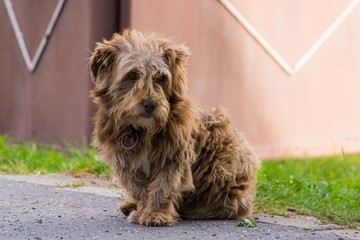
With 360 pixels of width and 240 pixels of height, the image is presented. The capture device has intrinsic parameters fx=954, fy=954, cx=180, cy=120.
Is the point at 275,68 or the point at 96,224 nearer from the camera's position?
the point at 96,224

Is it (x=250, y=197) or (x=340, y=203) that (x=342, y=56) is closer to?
(x=340, y=203)

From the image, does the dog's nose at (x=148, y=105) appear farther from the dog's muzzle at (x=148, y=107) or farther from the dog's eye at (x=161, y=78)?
the dog's eye at (x=161, y=78)

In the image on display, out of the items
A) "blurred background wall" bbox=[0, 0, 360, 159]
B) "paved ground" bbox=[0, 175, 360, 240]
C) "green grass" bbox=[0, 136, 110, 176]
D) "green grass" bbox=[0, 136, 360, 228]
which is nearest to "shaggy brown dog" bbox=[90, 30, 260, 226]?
"paved ground" bbox=[0, 175, 360, 240]

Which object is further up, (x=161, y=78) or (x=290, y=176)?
(x=161, y=78)

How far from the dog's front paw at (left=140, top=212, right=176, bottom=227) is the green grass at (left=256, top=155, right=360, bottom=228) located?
3.99ft

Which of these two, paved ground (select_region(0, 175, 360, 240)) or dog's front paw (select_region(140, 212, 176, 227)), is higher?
dog's front paw (select_region(140, 212, 176, 227))

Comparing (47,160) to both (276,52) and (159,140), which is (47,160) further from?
(159,140)

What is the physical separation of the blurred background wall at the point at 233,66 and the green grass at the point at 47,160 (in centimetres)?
23

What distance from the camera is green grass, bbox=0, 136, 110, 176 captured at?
9758 mm

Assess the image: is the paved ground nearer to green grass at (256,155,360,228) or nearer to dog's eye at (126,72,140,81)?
green grass at (256,155,360,228)

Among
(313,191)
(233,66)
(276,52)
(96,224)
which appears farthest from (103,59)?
(276,52)

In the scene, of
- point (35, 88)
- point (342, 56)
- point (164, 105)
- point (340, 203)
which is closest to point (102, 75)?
point (164, 105)

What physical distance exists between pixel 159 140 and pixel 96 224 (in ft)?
2.45

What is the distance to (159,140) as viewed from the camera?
22.3 ft
